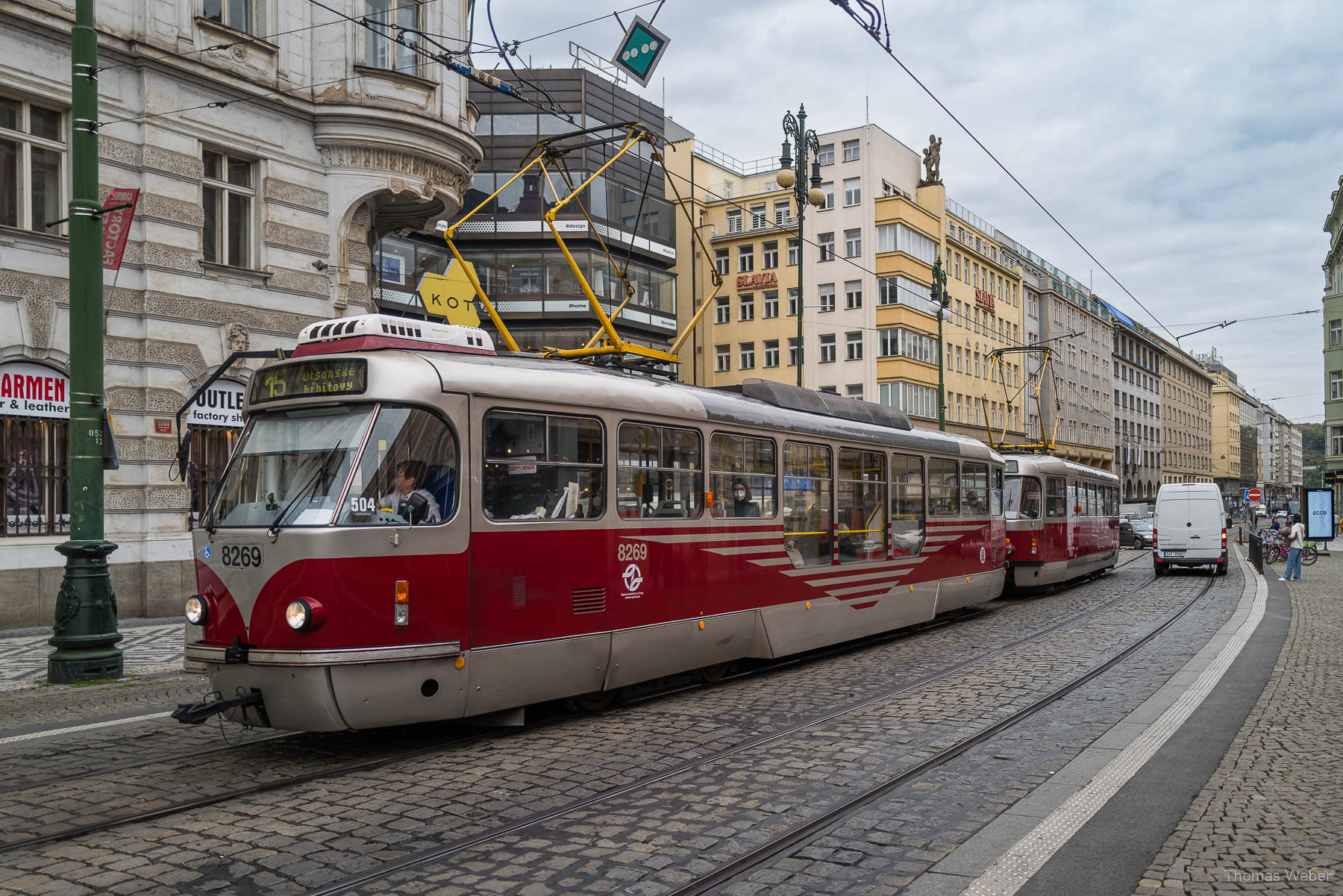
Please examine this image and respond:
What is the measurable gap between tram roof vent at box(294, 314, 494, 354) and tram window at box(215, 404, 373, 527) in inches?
25.2

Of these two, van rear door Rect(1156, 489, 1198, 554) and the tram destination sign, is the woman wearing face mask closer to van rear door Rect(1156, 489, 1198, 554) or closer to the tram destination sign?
the tram destination sign

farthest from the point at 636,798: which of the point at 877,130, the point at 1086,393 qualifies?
the point at 1086,393

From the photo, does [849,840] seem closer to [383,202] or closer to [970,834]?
[970,834]

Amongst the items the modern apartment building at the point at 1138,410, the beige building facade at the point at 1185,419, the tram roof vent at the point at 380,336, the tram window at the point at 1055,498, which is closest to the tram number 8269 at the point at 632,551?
the tram roof vent at the point at 380,336

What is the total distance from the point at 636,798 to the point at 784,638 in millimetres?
5163

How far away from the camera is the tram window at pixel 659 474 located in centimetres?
913

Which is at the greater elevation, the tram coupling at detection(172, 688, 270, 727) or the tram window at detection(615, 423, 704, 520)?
the tram window at detection(615, 423, 704, 520)

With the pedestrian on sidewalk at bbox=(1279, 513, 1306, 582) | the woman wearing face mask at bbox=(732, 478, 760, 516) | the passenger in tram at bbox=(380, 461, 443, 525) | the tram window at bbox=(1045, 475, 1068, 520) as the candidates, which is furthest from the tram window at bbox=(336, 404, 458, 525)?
the pedestrian on sidewalk at bbox=(1279, 513, 1306, 582)

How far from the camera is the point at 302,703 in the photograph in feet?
22.9

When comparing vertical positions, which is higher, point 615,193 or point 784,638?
point 615,193

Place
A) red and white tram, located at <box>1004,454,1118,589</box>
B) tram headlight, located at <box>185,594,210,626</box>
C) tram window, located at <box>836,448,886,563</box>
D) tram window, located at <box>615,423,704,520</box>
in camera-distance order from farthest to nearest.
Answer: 1. red and white tram, located at <box>1004,454,1118,589</box>
2. tram window, located at <box>836,448,886,563</box>
3. tram window, located at <box>615,423,704,520</box>
4. tram headlight, located at <box>185,594,210,626</box>

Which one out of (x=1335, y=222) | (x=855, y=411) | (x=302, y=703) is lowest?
(x=302, y=703)

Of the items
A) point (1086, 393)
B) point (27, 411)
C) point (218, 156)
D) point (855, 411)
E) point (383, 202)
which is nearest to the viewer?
point (855, 411)

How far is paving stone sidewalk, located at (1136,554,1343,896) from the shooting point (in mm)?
4969
